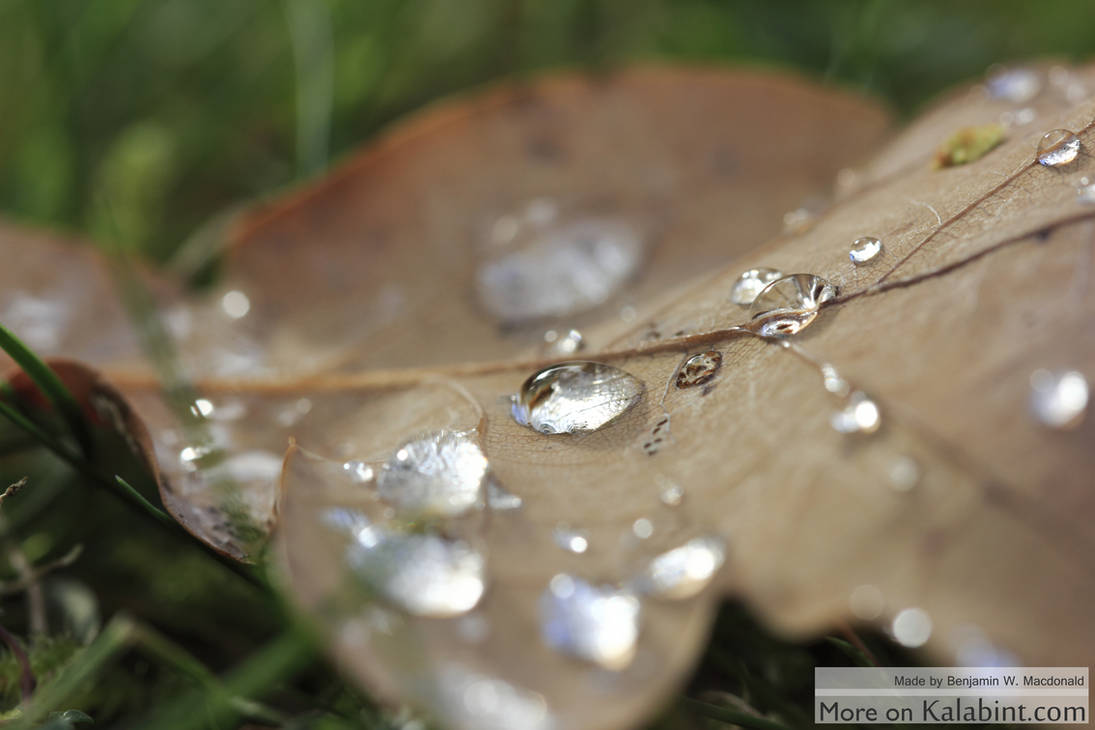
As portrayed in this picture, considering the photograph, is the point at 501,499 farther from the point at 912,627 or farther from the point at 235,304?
the point at 235,304

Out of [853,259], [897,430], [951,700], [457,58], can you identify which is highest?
[457,58]

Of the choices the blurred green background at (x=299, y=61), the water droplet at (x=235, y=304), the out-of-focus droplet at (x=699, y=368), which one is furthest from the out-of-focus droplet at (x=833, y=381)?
the blurred green background at (x=299, y=61)

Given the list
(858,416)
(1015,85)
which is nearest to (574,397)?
(858,416)

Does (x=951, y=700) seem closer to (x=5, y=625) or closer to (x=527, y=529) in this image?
(x=527, y=529)

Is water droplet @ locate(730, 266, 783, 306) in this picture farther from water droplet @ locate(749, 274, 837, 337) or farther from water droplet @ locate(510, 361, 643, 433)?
water droplet @ locate(510, 361, 643, 433)

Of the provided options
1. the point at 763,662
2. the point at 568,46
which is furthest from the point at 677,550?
the point at 568,46

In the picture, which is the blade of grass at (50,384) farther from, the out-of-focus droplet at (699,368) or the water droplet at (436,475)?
the out-of-focus droplet at (699,368)

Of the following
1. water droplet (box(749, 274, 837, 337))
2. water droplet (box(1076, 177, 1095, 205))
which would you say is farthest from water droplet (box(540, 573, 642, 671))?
water droplet (box(1076, 177, 1095, 205))
